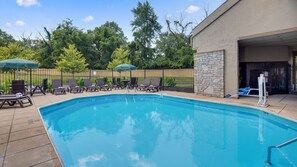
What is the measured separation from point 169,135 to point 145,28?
29381 mm

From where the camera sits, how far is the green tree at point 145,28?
32522 mm

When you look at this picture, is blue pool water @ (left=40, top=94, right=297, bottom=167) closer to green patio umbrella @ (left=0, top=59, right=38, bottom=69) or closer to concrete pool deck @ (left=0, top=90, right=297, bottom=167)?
concrete pool deck @ (left=0, top=90, right=297, bottom=167)

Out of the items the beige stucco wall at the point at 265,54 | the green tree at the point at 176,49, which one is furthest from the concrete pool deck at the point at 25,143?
the green tree at the point at 176,49

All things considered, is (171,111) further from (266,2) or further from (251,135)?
(266,2)

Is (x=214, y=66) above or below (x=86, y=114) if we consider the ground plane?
above

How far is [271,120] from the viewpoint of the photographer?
22.2 feet

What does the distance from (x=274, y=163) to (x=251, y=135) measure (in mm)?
1958

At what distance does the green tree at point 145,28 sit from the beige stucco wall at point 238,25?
20913 millimetres

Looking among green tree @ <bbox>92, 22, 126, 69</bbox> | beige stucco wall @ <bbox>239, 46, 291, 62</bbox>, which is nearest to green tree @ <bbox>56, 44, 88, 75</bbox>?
beige stucco wall @ <bbox>239, 46, 291, 62</bbox>

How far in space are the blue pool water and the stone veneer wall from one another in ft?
5.51

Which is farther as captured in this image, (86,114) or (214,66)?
(214,66)

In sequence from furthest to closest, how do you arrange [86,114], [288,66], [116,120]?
[288,66] → [86,114] → [116,120]

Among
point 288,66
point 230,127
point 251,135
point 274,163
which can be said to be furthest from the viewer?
point 288,66

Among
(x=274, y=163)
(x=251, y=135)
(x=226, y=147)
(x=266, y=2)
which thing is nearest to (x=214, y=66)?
(x=266, y=2)
